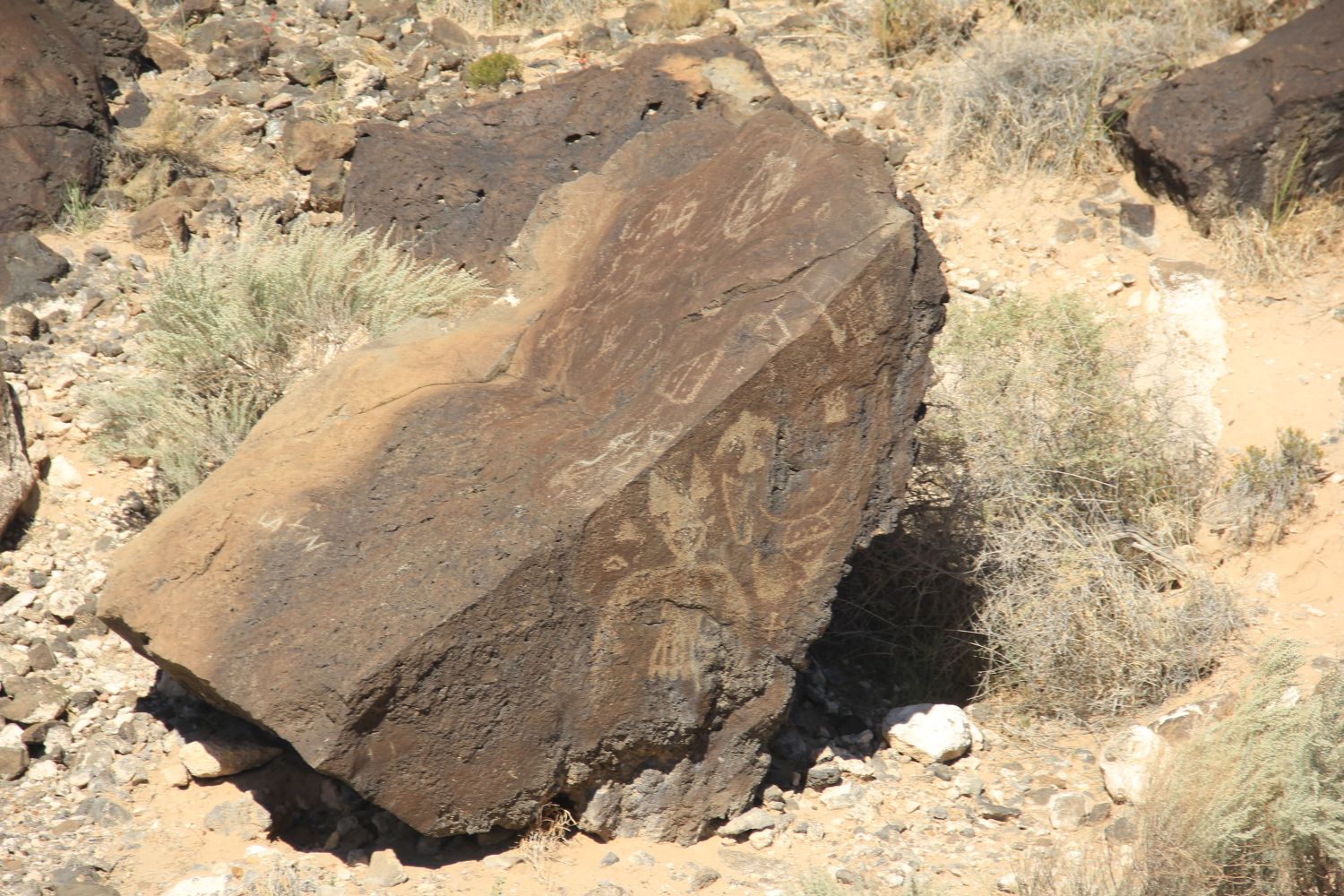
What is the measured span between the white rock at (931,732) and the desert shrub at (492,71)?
4.51 metres

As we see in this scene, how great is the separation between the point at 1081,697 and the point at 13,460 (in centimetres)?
358

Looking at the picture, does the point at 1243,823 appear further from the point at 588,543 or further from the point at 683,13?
the point at 683,13

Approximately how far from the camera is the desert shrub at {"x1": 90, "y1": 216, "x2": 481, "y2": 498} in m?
4.30

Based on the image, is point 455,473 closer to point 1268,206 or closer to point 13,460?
point 13,460

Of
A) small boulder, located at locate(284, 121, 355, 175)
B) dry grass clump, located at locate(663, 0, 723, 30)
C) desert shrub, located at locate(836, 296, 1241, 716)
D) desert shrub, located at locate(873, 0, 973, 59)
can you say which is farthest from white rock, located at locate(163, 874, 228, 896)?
desert shrub, located at locate(873, 0, 973, 59)

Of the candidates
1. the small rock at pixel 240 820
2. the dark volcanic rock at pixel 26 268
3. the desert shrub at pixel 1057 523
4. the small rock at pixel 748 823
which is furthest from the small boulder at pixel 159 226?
the small rock at pixel 748 823

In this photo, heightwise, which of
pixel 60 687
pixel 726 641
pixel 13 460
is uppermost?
pixel 726 641

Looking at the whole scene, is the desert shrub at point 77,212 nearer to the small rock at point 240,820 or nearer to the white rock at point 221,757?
the white rock at point 221,757

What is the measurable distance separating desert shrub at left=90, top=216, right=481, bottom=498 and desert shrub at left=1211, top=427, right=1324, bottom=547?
9.92 ft

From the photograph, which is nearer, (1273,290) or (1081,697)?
(1081,697)

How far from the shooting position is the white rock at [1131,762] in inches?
133

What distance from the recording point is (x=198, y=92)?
6586 mm

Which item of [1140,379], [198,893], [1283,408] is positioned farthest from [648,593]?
[1283,408]

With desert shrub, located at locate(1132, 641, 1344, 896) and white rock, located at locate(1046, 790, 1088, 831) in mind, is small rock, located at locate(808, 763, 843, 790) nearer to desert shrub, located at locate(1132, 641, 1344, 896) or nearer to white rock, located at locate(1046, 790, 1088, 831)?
white rock, located at locate(1046, 790, 1088, 831)
